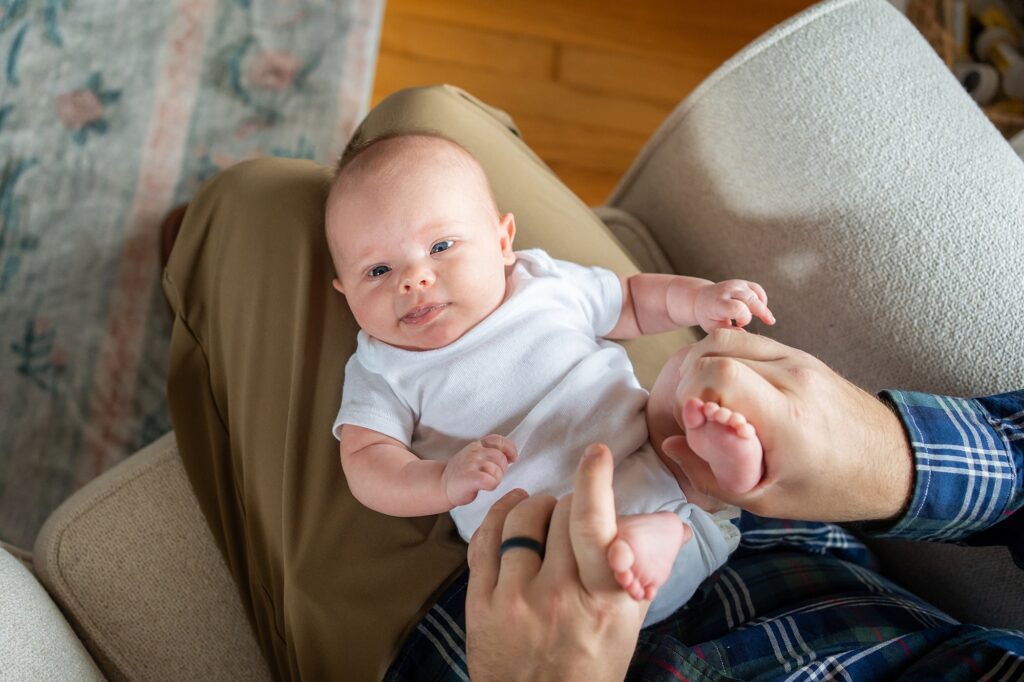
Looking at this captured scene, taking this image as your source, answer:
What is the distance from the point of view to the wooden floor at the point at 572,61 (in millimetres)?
1944

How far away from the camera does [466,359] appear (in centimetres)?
90

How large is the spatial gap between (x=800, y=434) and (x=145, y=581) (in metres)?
0.82

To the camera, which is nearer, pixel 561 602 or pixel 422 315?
pixel 561 602

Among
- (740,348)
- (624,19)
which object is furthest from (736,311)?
(624,19)

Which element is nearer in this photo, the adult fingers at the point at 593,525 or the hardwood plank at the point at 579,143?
the adult fingers at the point at 593,525

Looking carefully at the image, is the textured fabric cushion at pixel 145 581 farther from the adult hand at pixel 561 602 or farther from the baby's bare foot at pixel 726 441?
the baby's bare foot at pixel 726 441

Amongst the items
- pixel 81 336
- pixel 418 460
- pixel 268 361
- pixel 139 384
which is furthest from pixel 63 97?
pixel 418 460

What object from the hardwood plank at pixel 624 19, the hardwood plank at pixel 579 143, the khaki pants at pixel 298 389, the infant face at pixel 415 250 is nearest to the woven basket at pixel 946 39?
the hardwood plank at pixel 624 19

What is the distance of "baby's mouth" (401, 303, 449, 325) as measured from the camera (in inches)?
35.0

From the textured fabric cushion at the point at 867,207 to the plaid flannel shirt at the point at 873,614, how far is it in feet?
0.30

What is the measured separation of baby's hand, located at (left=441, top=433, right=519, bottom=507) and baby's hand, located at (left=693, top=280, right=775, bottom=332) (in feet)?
0.97

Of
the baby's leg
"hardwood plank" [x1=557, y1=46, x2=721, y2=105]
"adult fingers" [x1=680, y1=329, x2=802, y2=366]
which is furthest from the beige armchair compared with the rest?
"hardwood plank" [x1=557, y1=46, x2=721, y2=105]

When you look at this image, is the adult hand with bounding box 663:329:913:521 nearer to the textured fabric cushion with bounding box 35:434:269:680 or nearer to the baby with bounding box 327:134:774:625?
the baby with bounding box 327:134:774:625

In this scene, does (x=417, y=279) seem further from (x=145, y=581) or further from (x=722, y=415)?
(x=145, y=581)
